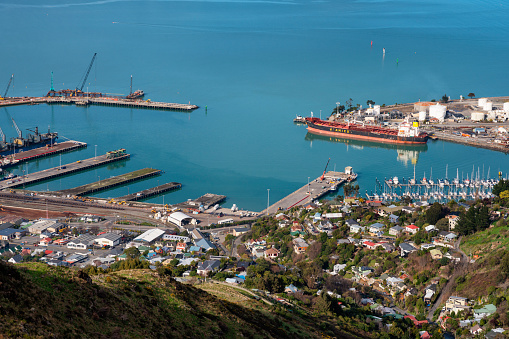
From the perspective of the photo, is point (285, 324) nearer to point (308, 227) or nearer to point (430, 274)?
point (430, 274)

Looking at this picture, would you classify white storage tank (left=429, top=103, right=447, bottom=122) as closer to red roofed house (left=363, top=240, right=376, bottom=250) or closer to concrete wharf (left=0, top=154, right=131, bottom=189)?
concrete wharf (left=0, top=154, right=131, bottom=189)

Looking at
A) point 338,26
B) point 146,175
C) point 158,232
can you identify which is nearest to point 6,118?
point 146,175

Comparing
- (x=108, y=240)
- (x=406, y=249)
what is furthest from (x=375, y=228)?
(x=108, y=240)

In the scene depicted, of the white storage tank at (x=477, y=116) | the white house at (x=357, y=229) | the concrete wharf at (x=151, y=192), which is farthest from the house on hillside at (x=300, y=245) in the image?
the white storage tank at (x=477, y=116)

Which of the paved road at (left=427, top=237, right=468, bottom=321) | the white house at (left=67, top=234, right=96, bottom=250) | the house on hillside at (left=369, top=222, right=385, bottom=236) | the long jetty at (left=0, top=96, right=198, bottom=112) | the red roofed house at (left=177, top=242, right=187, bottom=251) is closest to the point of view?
the paved road at (left=427, top=237, right=468, bottom=321)

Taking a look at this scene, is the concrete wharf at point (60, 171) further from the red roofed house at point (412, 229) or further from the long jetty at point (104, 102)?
the red roofed house at point (412, 229)

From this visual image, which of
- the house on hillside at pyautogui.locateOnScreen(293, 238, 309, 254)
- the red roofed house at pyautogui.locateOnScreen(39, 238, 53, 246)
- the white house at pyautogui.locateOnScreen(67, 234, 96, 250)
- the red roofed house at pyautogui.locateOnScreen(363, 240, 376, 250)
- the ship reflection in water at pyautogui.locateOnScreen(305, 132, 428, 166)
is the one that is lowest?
the red roofed house at pyautogui.locateOnScreen(39, 238, 53, 246)

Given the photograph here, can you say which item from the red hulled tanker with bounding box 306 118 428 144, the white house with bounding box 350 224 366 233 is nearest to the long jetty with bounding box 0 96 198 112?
the red hulled tanker with bounding box 306 118 428 144
